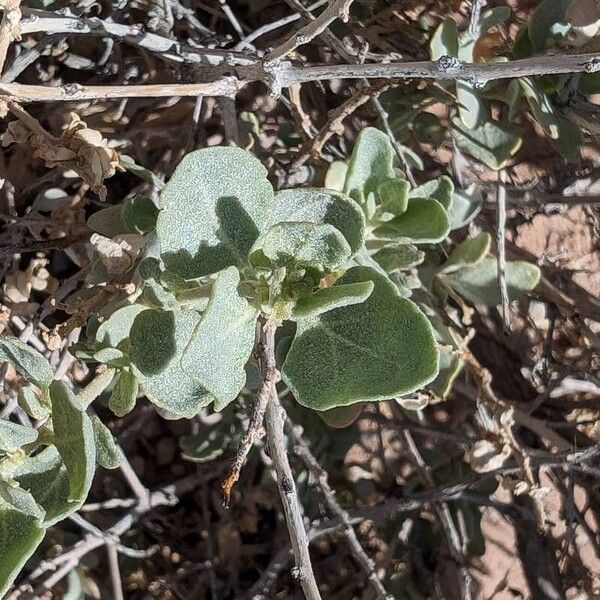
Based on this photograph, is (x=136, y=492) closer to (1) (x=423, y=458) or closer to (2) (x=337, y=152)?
(1) (x=423, y=458)

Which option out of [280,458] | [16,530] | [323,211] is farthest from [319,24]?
[16,530]

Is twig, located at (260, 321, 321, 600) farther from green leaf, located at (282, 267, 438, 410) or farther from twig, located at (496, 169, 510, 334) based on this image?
twig, located at (496, 169, 510, 334)

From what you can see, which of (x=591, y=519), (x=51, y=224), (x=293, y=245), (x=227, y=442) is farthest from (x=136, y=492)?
(x=591, y=519)

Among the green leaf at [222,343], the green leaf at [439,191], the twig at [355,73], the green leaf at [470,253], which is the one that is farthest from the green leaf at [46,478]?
the green leaf at [470,253]

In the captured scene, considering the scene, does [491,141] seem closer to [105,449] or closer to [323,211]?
[323,211]

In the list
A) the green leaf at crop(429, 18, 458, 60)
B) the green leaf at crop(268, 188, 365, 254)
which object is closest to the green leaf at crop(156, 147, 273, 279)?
the green leaf at crop(268, 188, 365, 254)

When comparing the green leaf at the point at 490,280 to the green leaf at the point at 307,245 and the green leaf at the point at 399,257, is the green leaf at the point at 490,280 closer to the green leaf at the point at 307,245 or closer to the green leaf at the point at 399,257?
the green leaf at the point at 399,257
